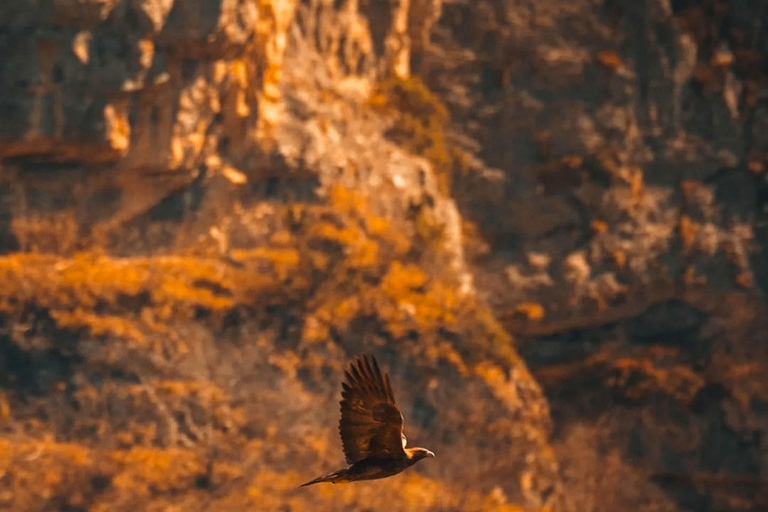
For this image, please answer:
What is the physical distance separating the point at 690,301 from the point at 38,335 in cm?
1082

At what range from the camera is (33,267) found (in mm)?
25953

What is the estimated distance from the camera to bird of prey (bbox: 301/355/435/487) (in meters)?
14.6

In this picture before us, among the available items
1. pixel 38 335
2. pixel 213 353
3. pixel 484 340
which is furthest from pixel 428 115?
pixel 38 335

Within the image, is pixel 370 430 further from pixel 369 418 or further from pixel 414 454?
pixel 414 454

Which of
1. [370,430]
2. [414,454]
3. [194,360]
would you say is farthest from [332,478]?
[194,360]

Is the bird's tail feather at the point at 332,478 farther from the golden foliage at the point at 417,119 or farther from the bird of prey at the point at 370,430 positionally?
the golden foliage at the point at 417,119

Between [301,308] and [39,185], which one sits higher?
[39,185]

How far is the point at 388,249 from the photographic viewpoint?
2811cm

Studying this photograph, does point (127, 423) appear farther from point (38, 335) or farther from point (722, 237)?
point (722, 237)

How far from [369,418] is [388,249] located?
525 inches

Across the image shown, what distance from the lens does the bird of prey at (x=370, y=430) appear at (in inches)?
575

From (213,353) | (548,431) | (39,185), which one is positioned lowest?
(548,431)

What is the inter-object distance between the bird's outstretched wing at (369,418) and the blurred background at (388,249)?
10979mm

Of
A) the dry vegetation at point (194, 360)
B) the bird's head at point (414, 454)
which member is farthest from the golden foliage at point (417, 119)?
the bird's head at point (414, 454)
